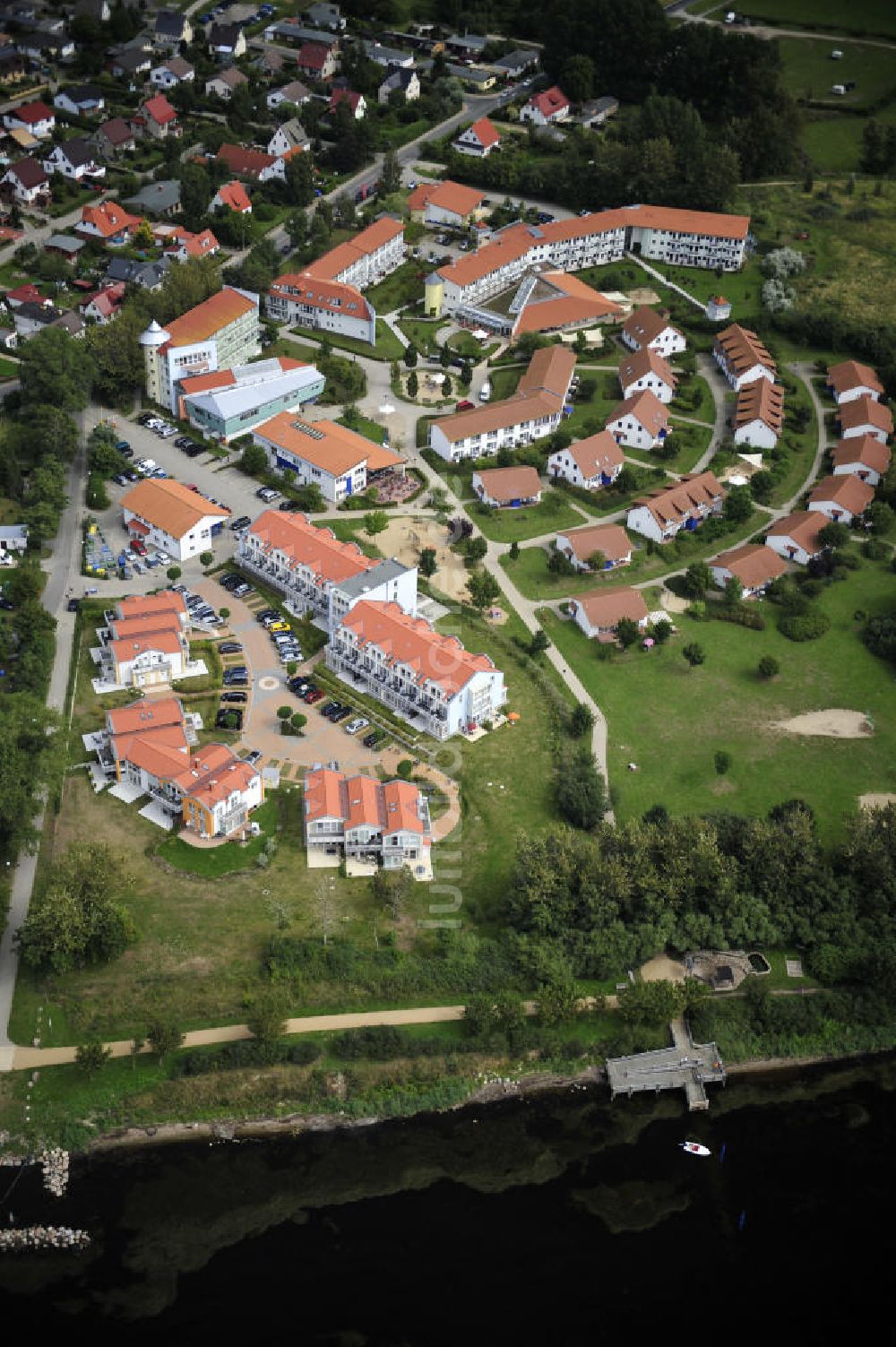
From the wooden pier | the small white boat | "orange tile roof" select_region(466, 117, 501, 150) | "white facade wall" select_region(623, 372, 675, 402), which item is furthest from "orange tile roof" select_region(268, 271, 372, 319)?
the small white boat

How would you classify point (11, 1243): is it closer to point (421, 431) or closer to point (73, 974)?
point (73, 974)

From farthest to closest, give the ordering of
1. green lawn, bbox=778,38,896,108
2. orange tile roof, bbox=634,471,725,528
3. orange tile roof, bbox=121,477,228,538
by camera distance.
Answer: green lawn, bbox=778,38,896,108, orange tile roof, bbox=634,471,725,528, orange tile roof, bbox=121,477,228,538

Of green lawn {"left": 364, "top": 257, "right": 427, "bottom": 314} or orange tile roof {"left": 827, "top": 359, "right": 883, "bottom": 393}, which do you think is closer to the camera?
orange tile roof {"left": 827, "top": 359, "right": 883, "bottom": 393}

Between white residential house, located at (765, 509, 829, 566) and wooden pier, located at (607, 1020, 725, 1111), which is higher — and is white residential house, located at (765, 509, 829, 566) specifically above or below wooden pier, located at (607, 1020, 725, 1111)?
above

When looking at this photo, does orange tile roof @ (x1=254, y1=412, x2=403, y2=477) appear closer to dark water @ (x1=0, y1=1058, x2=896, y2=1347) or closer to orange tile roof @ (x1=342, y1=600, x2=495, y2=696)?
orange tile roof @ (x1=342, y1=600, x2=495, y2=696)

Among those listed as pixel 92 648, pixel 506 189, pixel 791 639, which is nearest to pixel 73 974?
pixel 92 648

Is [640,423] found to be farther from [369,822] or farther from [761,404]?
[369,822]
